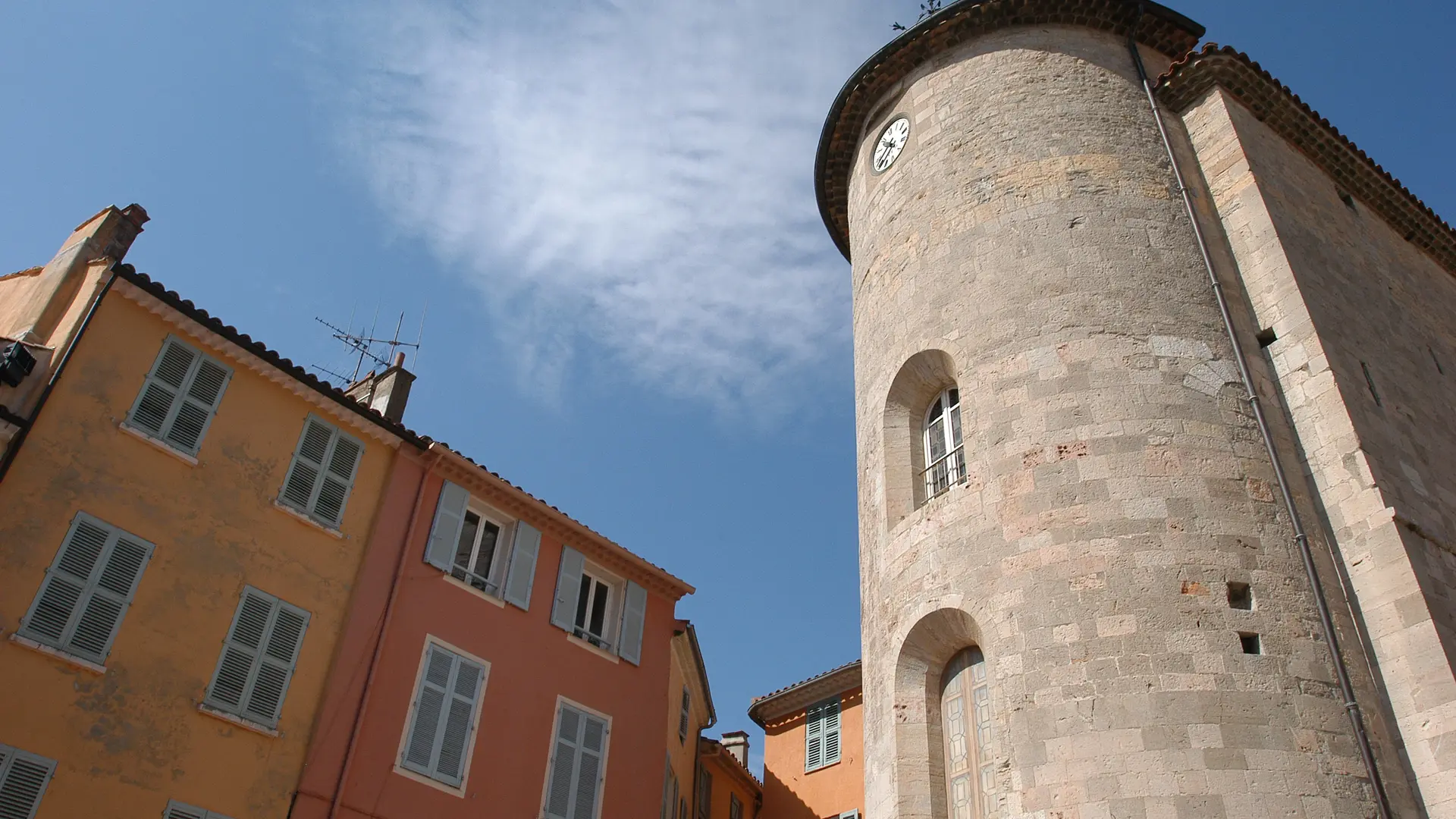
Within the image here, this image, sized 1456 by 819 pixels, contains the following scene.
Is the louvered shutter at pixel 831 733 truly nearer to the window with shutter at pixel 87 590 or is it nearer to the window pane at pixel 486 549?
the window pane at pixel 486 549

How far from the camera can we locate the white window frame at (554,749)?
1446 cm

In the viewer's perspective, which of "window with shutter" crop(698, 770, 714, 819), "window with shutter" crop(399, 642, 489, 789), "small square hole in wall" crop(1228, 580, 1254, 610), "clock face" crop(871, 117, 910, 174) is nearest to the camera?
"small square hole in wall" crop(1228, 580, 1254, 610)

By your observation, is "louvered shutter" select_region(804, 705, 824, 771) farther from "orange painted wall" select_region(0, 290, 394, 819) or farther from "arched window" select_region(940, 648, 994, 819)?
"arched window" select_region(940, 648, 994, 819)

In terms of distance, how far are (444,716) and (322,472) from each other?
341 cm

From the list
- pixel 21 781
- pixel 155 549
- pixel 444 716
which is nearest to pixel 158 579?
pixel 155 549

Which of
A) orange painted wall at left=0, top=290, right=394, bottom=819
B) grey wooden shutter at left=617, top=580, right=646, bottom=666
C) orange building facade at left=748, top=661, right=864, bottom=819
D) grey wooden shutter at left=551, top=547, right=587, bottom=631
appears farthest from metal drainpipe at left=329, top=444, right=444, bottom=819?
orange building facade at left=748, top=661, right=864, bottom=819

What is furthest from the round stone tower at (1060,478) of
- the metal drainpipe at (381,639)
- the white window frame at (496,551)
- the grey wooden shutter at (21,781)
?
the grey wooden shutter at (21,781)

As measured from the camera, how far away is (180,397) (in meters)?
12.7

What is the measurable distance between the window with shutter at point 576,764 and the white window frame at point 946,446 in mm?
6614

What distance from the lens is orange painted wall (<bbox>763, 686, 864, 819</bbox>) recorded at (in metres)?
21.1

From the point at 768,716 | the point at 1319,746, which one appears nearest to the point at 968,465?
the point at 1319,746

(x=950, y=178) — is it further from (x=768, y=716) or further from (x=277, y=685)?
(x=768, y=716)

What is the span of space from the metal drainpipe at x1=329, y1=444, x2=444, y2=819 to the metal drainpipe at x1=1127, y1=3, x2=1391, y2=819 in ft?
32.4

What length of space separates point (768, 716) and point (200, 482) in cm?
1405
